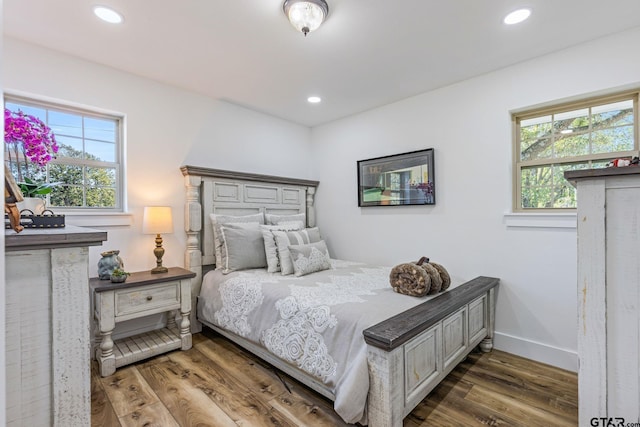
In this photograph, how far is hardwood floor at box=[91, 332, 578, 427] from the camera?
173 cm

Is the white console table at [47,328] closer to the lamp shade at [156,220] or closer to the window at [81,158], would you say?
the lamp shade at [156,220]

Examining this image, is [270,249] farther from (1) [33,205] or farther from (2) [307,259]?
(1) [33,205]

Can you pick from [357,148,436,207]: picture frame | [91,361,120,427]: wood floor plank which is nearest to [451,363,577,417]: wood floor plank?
[357,148,436,207]: picture frame

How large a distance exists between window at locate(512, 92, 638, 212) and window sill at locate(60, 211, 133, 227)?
3420 mm

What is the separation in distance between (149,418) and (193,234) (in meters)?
1.62

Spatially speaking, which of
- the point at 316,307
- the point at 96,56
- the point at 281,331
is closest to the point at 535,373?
the point at 316,307

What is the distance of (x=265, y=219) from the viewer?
3.43 m

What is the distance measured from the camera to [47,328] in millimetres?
939

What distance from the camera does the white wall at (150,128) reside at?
230cm

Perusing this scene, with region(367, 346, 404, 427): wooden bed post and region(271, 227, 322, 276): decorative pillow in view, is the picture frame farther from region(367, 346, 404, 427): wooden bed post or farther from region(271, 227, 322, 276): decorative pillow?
region(367, 346, 404, 427): wooden bed post

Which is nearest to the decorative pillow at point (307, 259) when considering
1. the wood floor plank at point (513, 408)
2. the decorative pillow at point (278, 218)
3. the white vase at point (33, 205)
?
the decorative pillow at point (278, 218)

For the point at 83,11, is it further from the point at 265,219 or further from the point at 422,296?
the point at 422,296

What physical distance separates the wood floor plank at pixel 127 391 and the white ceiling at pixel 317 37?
2.45 m

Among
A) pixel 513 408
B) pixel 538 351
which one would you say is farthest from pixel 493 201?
pixel 513 408
